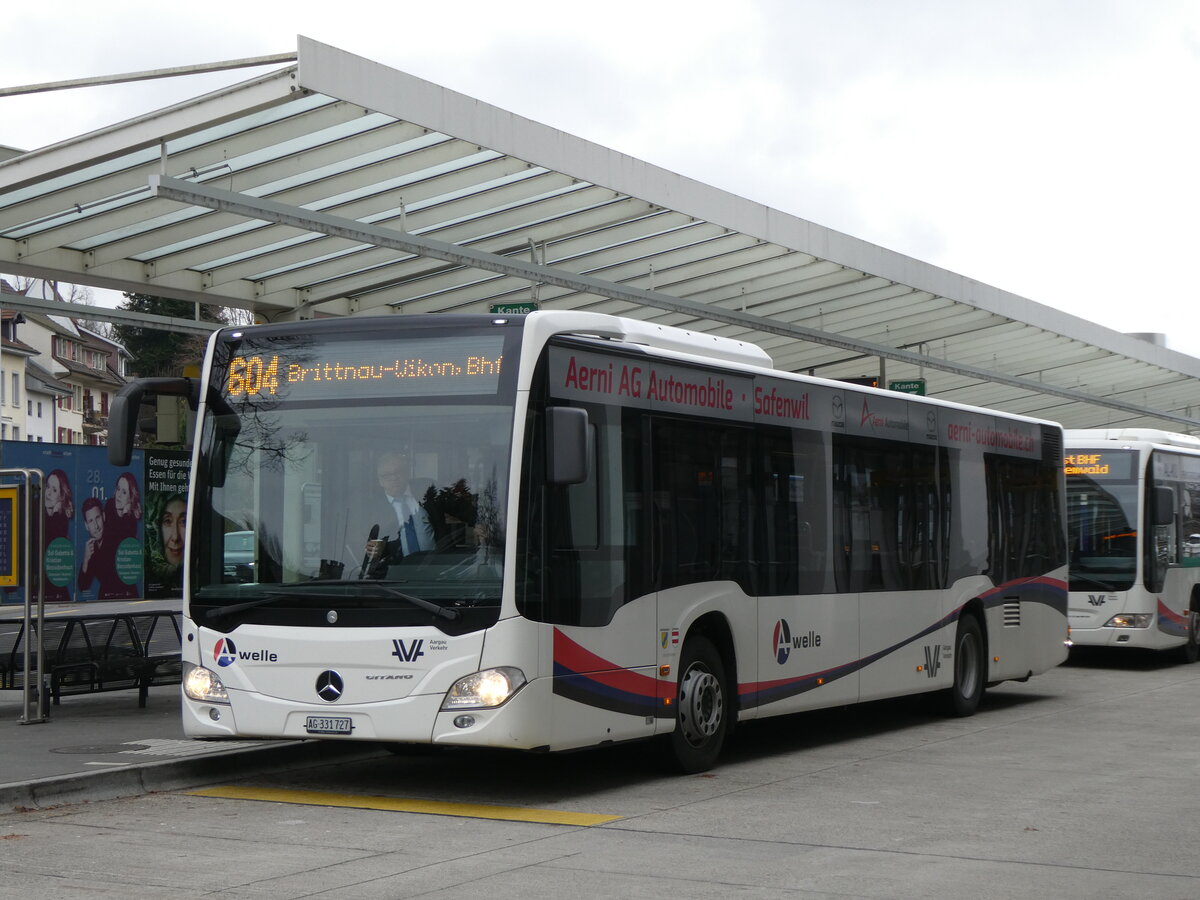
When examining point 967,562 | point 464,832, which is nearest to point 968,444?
point 967,562

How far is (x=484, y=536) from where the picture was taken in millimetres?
9562

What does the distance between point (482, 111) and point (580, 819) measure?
7612mm

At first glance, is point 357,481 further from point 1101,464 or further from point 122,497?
point 1101,464

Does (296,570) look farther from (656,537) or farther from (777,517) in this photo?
(777,517)

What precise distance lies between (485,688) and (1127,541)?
13887mm

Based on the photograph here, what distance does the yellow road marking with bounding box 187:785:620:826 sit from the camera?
9250mm

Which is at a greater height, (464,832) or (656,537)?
(656,537)

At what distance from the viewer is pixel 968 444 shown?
1592 centimetres

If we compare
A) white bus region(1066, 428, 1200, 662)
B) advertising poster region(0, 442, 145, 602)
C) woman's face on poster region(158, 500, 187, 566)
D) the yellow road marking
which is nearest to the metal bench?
the yellow road marking

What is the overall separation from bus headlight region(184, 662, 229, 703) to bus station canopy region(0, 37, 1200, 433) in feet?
14.9

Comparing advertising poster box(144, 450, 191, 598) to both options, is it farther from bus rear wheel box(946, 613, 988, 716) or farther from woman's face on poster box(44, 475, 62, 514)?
bus rear wheel box(946, 613, 988, 716)

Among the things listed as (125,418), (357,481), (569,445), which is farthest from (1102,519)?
(125,418)

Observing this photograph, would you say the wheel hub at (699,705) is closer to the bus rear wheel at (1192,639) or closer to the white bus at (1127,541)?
the white bus at (1127,541)

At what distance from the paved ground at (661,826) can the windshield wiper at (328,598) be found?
1.13m
